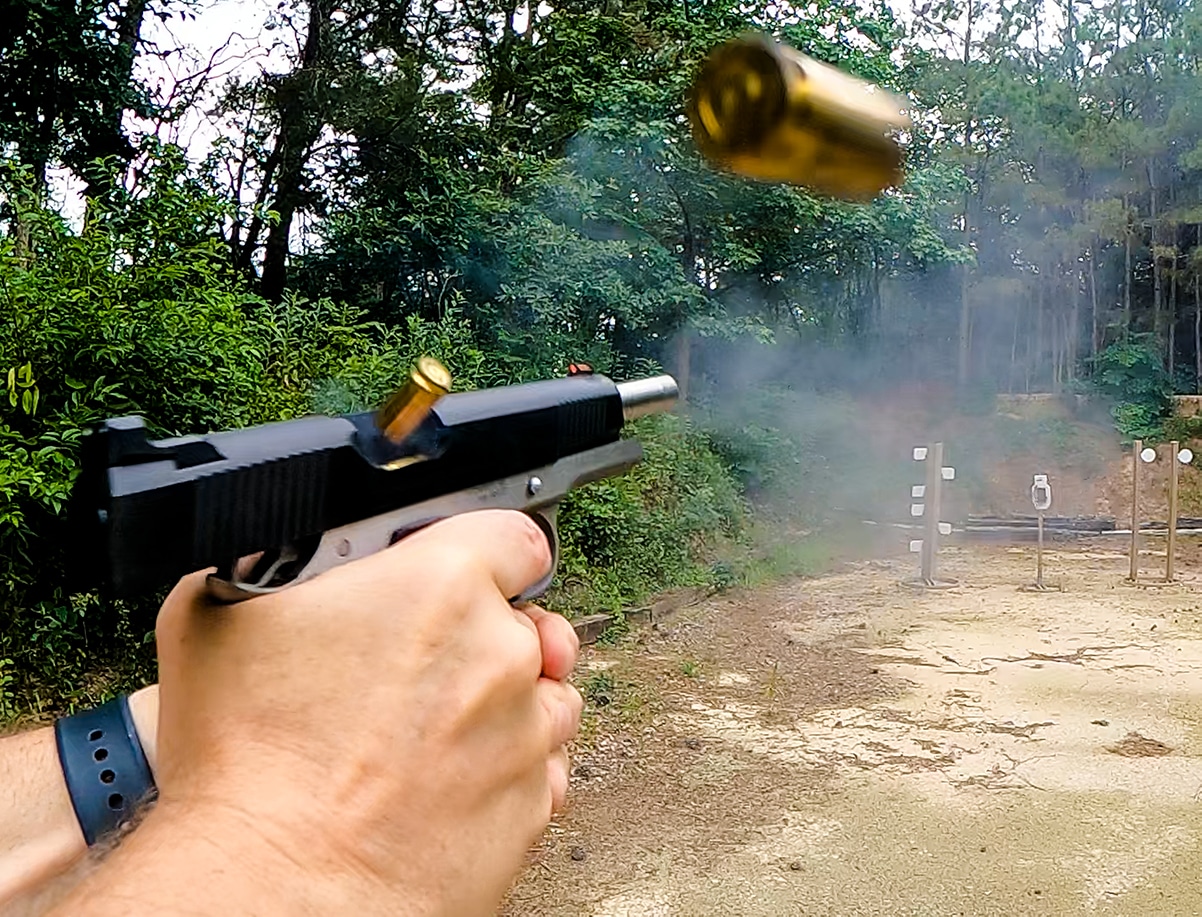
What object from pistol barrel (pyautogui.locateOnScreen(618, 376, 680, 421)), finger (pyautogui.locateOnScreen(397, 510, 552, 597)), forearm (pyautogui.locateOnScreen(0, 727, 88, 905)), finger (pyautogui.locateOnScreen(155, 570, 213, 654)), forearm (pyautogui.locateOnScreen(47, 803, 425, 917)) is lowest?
forearm (pyautogui.locateOnScreen(0, 727, 88, 905))

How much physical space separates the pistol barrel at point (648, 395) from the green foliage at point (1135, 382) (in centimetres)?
1651

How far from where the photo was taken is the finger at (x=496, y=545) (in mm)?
532

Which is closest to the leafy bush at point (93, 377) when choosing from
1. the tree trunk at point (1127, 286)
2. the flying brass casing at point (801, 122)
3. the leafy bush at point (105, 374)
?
the leafy bush at point (105, 374)

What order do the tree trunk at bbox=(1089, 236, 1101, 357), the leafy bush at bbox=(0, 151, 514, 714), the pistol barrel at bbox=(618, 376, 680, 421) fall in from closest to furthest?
the pistol barrel at bbox=(618, 376, 680, 421) → the leafy bush at bbox=(0, 151, 514, 714) → the tree trunk at bbox=(1089, 236, 1101, 357)

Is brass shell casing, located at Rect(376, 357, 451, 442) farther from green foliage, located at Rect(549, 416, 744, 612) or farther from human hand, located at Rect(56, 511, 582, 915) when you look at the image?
green foliage, located at Rect(549, 416, 744, 612)

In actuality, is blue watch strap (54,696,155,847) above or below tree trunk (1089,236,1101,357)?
below

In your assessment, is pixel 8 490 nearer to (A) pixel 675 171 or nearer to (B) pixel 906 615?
(A) pixel 675 171

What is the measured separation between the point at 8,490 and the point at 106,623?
0.80 metres

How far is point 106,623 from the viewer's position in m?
3.29

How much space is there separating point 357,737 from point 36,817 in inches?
18.4

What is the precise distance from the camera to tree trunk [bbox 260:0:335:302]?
19.4 feet

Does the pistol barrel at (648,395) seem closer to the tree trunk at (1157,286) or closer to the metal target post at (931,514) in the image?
the metal target post at (931,514)

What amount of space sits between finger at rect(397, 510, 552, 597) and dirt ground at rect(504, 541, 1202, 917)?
2245 mm

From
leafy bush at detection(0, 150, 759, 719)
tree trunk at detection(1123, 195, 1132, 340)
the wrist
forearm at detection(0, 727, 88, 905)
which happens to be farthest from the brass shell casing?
tree trunk at detection(1123, 195, 1132, 340)
